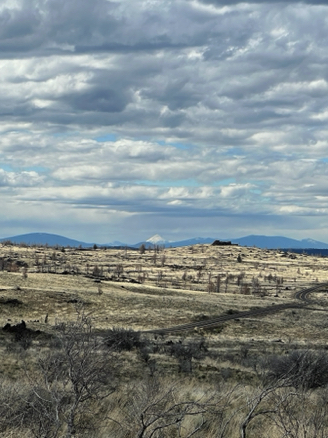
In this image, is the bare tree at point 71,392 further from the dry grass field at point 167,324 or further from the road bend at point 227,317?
the road bend at point 227,317

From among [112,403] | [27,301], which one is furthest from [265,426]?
[27,301]

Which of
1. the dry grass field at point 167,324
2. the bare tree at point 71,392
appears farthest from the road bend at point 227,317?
the bare tree at point 71,392

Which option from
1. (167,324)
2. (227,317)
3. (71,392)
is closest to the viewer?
(71,392)

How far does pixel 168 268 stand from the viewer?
187 meters

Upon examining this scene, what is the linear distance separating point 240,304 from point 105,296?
24.3 m

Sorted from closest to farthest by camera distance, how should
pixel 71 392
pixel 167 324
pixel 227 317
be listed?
pixel 71 392 < pixel 167 324 < pixel 227 317

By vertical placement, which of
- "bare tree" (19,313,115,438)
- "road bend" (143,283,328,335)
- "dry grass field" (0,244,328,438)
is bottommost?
"road bend" (143,283,328,335)

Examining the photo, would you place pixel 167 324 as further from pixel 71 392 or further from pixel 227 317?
pixel 71 392

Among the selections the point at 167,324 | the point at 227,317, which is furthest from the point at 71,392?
the point at 227,317

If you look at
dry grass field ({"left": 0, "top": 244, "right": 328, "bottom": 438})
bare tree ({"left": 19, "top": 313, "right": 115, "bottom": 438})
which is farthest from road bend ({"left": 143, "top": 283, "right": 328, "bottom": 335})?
bare tree ({"left": 19, "top": 313, "right": 115, "bottom": 438})

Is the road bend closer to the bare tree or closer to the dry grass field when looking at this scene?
the dry grass field

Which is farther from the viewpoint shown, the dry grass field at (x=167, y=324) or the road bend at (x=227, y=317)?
the road bend at (x=227, y=317)

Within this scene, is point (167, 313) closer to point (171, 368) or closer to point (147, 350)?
point (147, 350)

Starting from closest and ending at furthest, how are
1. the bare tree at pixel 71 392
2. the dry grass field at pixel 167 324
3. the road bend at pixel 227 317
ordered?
the bare tree at pixel 71 392 → the dry grass field at pixel 167 324 → the road bend at pixel 227 317
